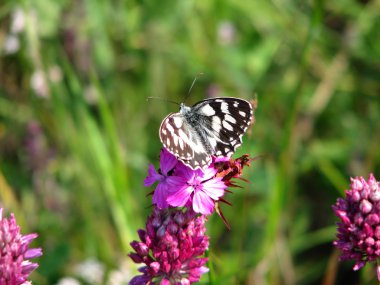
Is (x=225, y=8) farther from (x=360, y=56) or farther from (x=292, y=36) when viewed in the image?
(x=360, y=56)

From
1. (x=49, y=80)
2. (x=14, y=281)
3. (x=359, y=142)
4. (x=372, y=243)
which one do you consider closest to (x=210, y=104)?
(x=372, y=243)

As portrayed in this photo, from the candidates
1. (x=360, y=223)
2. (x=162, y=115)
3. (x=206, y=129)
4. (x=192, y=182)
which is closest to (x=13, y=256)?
(x=192, y=182)

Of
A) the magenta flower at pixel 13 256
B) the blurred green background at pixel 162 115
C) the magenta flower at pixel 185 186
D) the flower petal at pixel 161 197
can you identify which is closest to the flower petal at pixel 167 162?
the magenta flower at pixel 185 186

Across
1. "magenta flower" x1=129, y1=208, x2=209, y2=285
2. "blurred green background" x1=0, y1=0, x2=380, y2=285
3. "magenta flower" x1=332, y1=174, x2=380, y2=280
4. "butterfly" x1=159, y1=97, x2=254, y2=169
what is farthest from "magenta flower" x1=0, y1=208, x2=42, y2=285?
"blurred green background" x1=0, y1=0, x2=380, y2=285

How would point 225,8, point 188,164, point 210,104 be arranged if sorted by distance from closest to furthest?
point 188,164
point 210,104
point 225,8

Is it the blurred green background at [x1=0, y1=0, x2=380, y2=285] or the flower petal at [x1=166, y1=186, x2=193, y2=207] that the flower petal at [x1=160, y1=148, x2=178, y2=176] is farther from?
the blurred green background at [x1=0, y1=0, x2=380, y2=285]

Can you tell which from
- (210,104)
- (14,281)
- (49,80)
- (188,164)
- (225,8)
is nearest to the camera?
→ (14,281)

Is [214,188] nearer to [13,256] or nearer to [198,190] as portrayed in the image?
[198,190]
